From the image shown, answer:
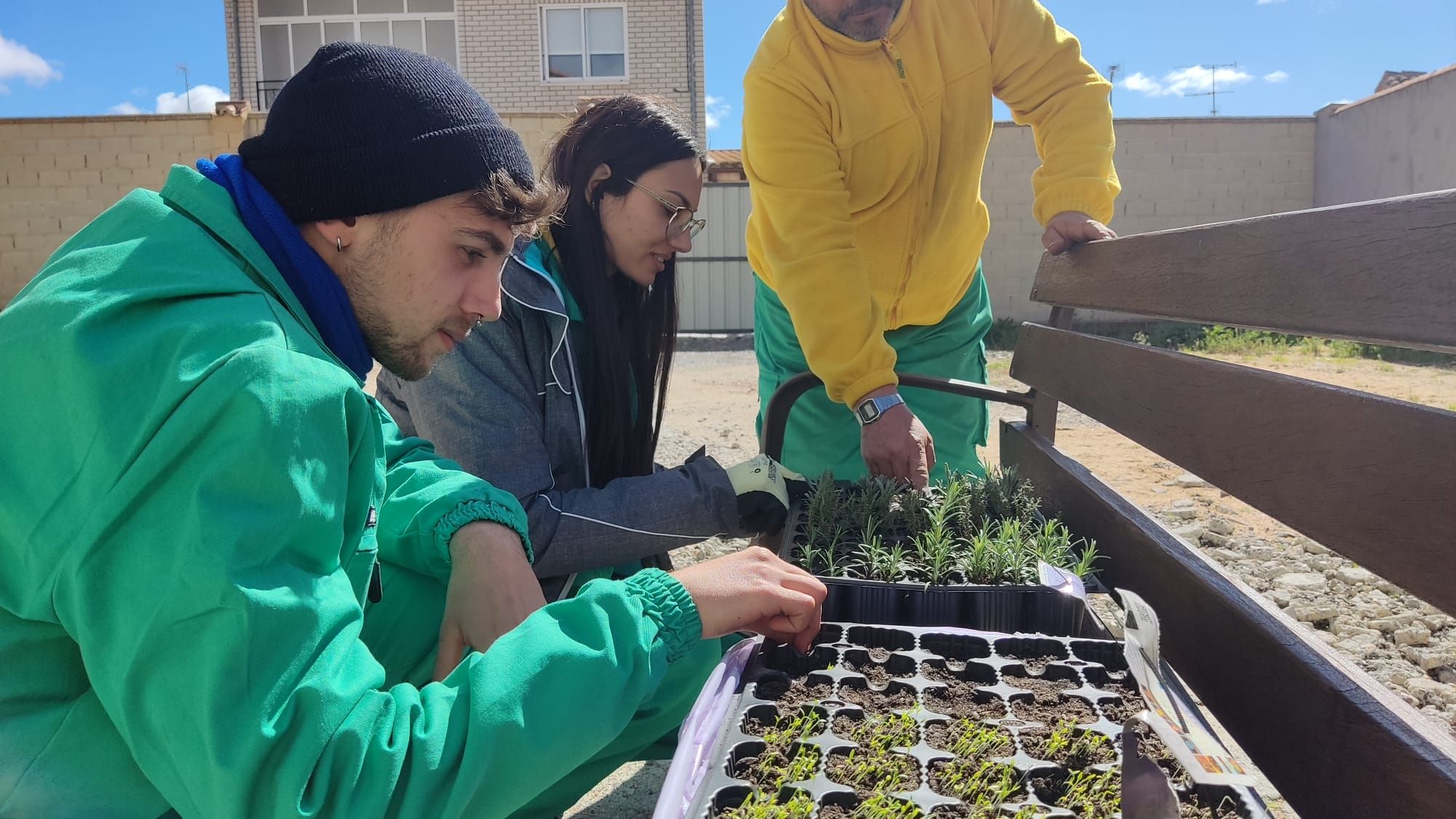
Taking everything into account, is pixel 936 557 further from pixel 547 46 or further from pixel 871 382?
pixel 547 46

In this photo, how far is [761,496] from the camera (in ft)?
7.13

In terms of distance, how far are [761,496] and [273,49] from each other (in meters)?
20.3

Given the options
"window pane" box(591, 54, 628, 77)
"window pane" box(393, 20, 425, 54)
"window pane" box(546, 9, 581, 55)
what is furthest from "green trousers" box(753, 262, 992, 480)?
"window pane" box(393, 20, 425, 54)

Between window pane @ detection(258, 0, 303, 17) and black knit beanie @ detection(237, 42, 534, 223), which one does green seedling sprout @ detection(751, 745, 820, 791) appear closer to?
black knit beanie @ detection(237, 42, 534, 223)

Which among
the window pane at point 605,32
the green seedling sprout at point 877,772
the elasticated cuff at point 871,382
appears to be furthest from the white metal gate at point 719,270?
the green seedling sprout at point 877,772

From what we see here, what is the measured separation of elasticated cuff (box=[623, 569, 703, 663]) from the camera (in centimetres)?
119

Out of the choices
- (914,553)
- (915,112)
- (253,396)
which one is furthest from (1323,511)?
(915,112)

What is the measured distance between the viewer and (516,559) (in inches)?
66.9

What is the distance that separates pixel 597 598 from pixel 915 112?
6.27ft

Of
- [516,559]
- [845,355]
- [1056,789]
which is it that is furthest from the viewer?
[845,355]

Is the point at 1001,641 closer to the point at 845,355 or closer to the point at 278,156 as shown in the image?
the point at 845,355

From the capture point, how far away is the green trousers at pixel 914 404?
299 cm

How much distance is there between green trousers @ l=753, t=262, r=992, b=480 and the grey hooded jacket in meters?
0.85

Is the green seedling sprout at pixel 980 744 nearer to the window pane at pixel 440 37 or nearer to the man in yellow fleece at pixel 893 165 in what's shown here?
the man in yellow fleece at pixel 893 165
